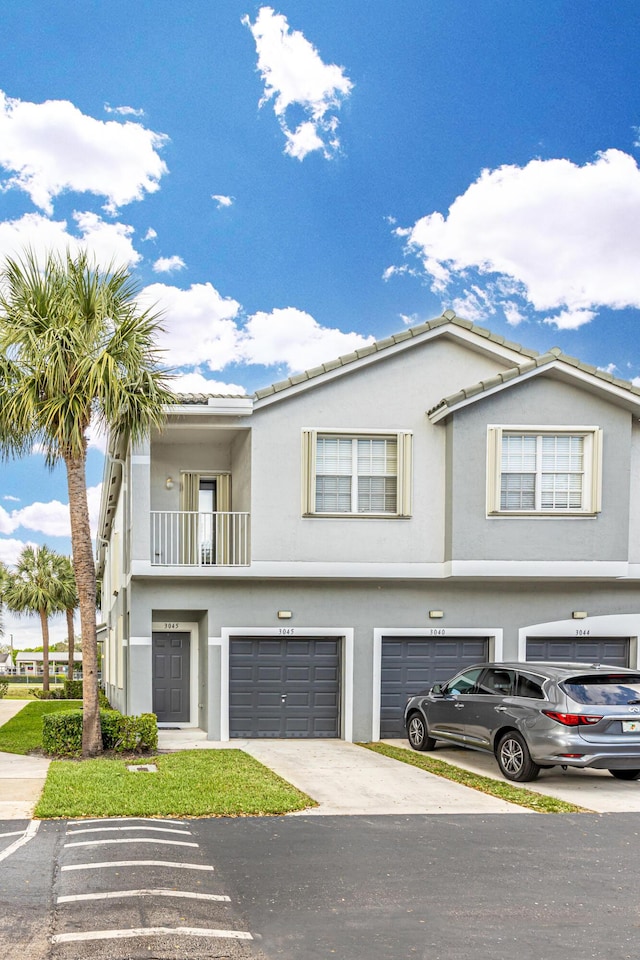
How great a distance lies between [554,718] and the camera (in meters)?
12.4

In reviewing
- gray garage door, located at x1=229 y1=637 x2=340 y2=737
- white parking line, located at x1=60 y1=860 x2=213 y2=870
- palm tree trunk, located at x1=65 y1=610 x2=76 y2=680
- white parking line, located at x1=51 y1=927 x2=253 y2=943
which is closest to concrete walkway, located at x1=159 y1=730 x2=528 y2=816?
gray garage door, located at x1=229 y1=637 x2=340 y2=737

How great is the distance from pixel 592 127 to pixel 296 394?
14.1 meters

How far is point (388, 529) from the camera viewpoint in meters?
18.2

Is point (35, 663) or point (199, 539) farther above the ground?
point (199, 539)

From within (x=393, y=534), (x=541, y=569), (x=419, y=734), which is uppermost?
(x=393, y=534)

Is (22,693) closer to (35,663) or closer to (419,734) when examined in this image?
(419,734)

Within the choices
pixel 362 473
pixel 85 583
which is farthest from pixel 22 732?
pixel 362 473

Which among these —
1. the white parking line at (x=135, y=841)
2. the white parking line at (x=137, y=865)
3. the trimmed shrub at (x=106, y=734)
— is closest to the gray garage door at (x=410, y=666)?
the trimmed shrub at (x=106, y=734)

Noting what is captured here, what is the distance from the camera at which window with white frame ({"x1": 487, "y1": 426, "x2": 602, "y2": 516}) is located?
58.5ft

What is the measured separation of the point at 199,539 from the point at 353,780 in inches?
263

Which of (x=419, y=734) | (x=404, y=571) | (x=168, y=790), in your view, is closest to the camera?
(x=168, y=790)

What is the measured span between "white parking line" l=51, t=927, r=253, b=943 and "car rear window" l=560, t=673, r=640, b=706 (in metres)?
7.22

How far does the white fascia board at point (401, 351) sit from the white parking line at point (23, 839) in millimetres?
9661

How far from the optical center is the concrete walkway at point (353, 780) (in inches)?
443
